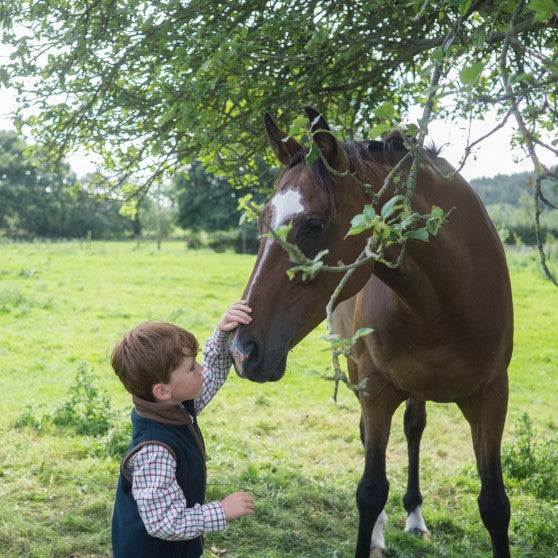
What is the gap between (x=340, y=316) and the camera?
4398mm

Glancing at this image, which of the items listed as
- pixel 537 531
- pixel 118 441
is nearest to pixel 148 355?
pixel 537 531

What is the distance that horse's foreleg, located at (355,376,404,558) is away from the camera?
3.38 metres

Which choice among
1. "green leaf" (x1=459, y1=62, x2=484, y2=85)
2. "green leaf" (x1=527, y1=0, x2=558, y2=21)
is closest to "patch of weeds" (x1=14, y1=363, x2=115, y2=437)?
"green leaf" (x1=459, y1=62, x2=484, y2=85)

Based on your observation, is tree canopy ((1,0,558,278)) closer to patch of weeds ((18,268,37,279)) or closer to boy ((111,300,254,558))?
boy ((111,300,254,558))

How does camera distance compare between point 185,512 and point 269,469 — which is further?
point 269,469

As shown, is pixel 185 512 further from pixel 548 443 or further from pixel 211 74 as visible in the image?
pixel 548 443

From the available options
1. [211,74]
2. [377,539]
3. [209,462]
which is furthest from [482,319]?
[209,462]

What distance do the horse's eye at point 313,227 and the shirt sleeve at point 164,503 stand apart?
0.92 meters

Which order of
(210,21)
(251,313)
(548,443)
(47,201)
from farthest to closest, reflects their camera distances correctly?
1. (47,201)
2. (548,443)
3. (210,21)
4. (251,313)

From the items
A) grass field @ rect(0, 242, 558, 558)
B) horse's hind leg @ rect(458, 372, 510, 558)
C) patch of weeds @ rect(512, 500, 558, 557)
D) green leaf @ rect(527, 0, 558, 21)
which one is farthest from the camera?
grass field @ rect(0, 242, 558, 558)

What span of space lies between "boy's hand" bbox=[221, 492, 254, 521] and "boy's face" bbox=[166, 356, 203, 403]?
38cm

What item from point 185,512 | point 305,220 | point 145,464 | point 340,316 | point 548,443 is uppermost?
point 305,220

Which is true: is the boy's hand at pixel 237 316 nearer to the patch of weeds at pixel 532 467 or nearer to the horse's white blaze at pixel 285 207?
the horse's white blaze at pixel 285 207

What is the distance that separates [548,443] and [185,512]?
3.77 meters
